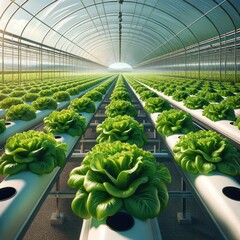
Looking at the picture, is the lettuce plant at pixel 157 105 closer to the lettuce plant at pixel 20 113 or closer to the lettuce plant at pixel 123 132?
the lettuce plant at pixel 20 113

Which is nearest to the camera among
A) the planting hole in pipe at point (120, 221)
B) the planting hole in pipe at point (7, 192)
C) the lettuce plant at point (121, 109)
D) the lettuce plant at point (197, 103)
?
the planting hole in pipe at point (120, 221)

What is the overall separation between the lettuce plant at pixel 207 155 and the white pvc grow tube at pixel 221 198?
3.5 inches

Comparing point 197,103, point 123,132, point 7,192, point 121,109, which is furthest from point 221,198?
point 197,103

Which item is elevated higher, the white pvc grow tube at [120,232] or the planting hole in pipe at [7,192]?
the planting hole in pipe at [7,192]

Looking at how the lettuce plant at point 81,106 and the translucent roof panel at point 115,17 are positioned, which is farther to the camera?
the translucent roof panel at point 115,17

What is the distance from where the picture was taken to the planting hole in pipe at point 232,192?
2954 millimetres

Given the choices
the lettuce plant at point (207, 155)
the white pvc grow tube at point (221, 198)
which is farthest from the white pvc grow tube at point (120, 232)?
the lettuce plant at point (207, 155)

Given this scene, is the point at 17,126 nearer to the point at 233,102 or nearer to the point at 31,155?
the point at 31,155

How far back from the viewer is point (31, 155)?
3.53 m

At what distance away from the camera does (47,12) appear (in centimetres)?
2553

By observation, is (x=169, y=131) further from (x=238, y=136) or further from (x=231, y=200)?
(x=231, y=200)

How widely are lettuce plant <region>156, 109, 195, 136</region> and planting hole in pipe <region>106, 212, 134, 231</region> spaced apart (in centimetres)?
312

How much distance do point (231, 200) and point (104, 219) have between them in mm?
1225

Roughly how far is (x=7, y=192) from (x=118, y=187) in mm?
1181
